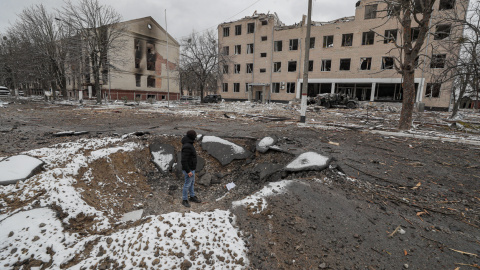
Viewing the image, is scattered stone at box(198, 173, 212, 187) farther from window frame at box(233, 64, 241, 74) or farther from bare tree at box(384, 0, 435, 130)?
window frame at box(233, 64, 241, 74)

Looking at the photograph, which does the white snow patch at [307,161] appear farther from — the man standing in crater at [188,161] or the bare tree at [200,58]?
the bare tree at [200,58]

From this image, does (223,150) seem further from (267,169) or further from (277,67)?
(277,67)

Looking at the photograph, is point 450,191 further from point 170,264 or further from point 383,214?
point 170,264

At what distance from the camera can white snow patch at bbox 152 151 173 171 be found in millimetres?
5695

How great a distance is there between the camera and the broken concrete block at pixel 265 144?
5.83 meters

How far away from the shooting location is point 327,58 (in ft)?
96.3

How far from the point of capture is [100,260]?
8.05 ft

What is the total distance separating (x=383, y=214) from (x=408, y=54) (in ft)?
27.5

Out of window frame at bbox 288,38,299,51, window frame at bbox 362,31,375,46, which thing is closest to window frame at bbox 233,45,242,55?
window frame at bbox 288,38,299,51

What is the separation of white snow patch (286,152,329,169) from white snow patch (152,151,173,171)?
10.5 ft

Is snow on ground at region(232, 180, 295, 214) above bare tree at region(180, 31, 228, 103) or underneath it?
underneath

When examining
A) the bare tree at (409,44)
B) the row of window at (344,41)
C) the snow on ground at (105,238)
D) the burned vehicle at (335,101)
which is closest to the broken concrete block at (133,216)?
the snow on ground at (105,238)

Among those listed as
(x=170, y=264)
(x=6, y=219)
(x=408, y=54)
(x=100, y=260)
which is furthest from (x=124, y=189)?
(x=408, y=54)

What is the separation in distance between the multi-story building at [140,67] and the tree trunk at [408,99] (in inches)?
1090
